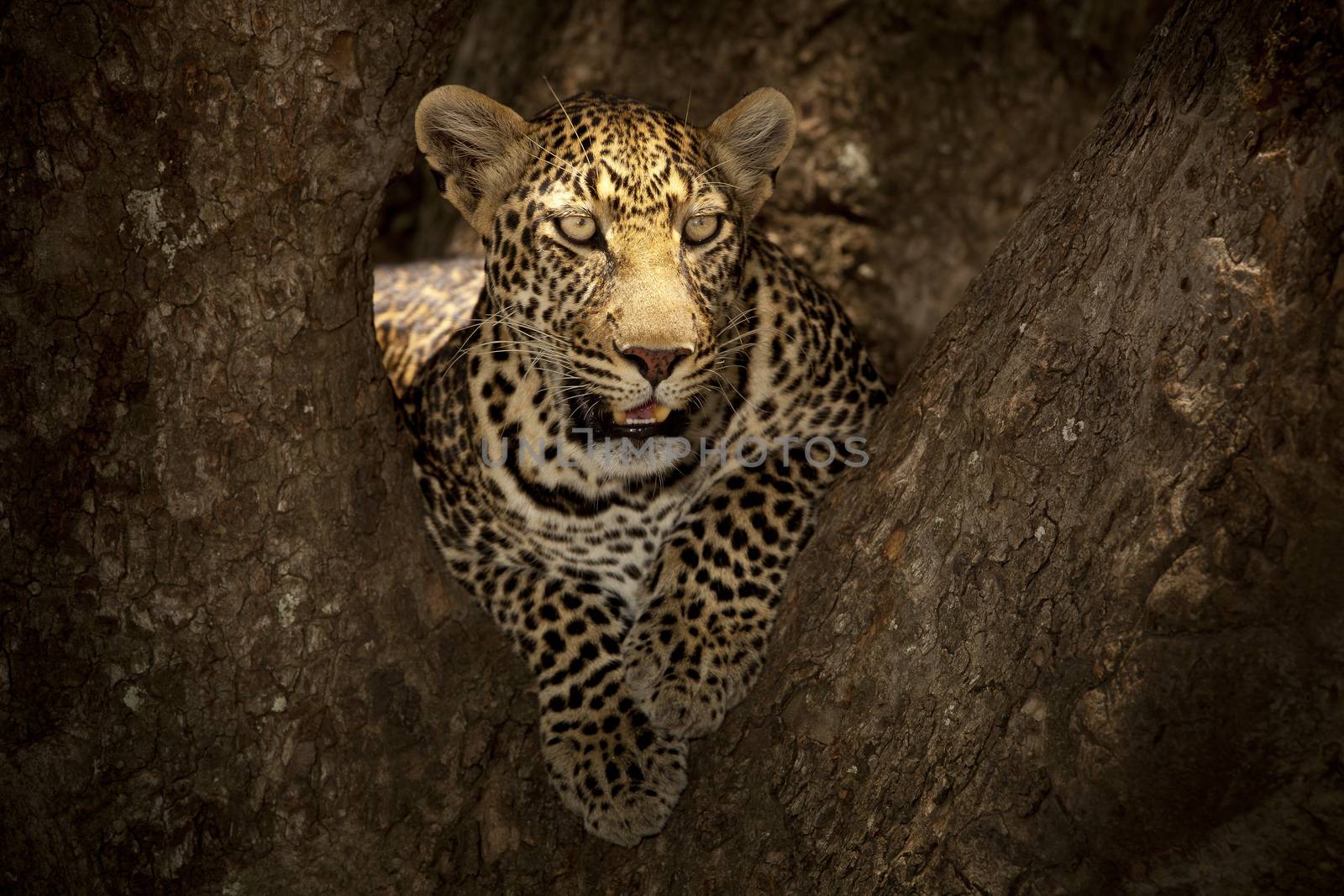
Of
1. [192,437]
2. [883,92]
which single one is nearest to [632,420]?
[192,437]

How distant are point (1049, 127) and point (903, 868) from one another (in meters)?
5.51

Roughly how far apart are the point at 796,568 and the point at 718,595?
341mm

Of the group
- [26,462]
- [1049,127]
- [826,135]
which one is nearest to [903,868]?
[26,462]

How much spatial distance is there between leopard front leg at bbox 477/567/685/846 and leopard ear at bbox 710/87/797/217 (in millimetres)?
1542

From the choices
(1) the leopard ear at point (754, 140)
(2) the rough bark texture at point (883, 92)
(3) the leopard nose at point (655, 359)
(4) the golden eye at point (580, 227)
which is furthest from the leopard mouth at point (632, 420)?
(2) the rough bark texture at point (883, 92)

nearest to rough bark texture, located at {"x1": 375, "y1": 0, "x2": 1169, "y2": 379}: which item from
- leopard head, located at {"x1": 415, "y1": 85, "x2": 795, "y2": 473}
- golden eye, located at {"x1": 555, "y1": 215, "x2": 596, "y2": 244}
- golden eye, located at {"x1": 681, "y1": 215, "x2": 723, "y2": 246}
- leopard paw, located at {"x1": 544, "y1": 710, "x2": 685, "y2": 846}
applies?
leopard head, located at {"x1": 415, "y1": 85, "x2": 795, "y2": 473}

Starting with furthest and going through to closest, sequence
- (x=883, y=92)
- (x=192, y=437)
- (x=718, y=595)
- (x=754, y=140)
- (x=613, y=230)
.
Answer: (x=883, y=92), (x=754, y=140), (x=718, y=595), (x=613, y=230), (x=192, y=437)

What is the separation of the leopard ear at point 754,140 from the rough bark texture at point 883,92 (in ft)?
10.1

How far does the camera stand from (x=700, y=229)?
380 centimetres

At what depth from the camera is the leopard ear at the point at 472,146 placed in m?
3.67

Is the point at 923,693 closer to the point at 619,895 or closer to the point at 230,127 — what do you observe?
the point at 619,895

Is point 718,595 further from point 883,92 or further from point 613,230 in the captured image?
point 883,92

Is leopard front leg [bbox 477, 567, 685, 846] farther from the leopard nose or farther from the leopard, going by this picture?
the leopard nose

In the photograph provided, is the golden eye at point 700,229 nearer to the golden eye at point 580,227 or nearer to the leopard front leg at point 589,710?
the golden eye at point 580,227
